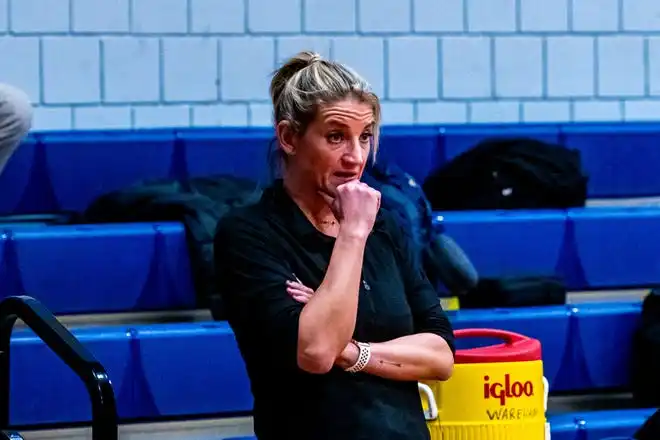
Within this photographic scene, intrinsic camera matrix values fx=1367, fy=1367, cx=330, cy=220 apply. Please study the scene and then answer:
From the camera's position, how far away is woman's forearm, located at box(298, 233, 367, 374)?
163 cm

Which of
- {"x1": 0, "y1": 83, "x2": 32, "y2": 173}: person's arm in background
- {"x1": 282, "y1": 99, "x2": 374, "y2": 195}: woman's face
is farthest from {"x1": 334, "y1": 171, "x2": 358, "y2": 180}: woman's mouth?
{"x1": 0, "y1": 83, "x2": 32, "y2": 173}: person's arm in background

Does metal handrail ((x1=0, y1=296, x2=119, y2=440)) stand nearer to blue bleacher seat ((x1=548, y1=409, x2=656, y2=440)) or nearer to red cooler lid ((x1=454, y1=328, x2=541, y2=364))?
red cooler lid ((x1=454, y1=328, x2=541, y2=364))

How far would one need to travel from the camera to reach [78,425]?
281 cm

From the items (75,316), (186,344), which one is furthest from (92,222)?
(186,344)

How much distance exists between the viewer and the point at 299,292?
169cm

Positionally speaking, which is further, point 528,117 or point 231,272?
point 528,117

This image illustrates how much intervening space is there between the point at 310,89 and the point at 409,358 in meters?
0.36

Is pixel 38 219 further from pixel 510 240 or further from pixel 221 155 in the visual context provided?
pixel 510 240

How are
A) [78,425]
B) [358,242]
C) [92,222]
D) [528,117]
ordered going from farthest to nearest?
[528,117] < [92,222] < [78,425] < [358,242]

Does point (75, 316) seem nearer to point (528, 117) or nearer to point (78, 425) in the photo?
point (78, 425)

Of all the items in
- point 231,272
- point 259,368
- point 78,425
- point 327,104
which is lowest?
point 78,425

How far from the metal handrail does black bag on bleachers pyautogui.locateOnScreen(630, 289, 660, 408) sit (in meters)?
1.52

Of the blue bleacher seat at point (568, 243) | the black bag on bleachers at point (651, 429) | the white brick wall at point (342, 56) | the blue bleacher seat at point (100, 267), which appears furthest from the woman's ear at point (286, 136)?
the white brick wall at point (342, 56)

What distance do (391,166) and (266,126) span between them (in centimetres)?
89
